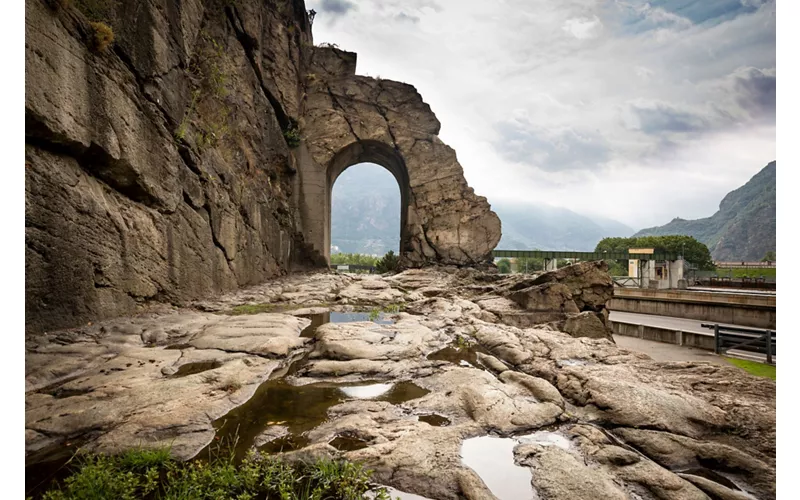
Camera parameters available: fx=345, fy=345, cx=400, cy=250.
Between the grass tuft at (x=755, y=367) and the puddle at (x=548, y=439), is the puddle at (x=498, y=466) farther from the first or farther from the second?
the grass tuft at (x=755, y=367)

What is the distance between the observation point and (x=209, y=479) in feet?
9.02

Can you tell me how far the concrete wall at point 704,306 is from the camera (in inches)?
671

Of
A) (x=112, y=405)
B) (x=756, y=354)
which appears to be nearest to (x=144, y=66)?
(x=112, y=405)

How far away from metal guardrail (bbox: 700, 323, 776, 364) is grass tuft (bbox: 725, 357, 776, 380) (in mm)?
599

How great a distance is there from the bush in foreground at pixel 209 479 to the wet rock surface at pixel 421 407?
0.19 metres

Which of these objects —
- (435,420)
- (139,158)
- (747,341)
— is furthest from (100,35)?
(747,341)

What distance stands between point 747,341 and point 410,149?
18670mm

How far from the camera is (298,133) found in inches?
798

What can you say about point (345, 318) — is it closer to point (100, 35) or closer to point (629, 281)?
point (100, 35)

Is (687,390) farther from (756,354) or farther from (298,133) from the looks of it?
(298,133)

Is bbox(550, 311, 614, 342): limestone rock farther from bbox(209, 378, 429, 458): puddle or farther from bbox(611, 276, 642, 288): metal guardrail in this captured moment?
bbox(611, 276, 642, 288): metal guardrail

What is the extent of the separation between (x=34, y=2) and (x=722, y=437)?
36.7ft

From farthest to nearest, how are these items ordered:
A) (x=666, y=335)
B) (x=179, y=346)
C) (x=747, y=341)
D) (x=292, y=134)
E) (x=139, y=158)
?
(x=292, y=134), (x=666, y=335), (x=747, y=341), (x=139, y=158), (x=179, y=346)

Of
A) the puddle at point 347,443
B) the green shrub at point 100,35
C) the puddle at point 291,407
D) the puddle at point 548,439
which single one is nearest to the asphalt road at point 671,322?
the puddle at point 548,439
